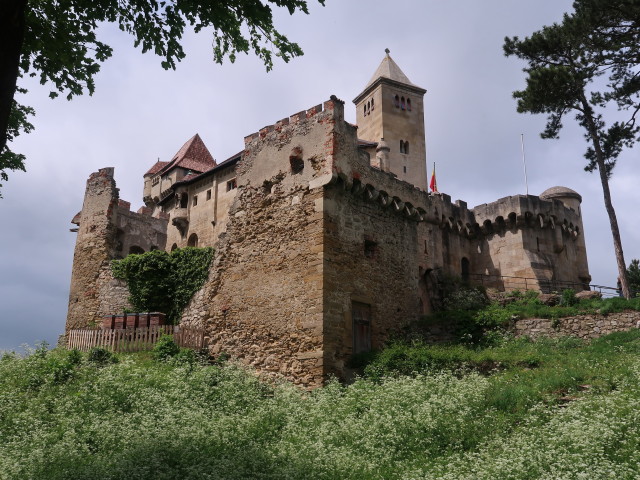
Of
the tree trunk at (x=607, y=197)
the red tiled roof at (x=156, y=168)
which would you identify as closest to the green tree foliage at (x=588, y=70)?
the tree trunk at (x=607, y=197)

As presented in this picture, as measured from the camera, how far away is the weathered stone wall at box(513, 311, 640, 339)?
18.2 meters

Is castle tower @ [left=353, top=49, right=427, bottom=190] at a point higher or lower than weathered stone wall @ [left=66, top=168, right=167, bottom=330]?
higher

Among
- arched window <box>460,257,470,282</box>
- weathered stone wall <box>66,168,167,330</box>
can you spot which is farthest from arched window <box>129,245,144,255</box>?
arched window <box>460,257,470,282</box>

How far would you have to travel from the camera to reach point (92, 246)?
89.7 feet

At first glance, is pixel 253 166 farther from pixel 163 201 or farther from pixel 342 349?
pixel 163 201

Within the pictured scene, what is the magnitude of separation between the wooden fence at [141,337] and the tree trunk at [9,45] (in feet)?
46.4

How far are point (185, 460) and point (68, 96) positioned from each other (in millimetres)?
6299

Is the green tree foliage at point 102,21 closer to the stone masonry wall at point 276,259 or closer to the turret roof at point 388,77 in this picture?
the stone masonry wall at point 276,259

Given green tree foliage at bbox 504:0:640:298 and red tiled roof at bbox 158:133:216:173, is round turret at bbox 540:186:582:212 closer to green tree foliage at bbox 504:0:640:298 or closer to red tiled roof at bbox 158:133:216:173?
green tree foliage at bbox 504:0:640:298

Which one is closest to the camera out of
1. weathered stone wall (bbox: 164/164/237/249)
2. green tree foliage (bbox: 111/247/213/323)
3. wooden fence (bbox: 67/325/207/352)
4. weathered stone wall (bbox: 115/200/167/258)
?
wooden fence (bbox: 67/325/207/352)

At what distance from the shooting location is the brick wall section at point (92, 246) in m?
26.0

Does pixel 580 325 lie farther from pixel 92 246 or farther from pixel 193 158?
pixel 193 158

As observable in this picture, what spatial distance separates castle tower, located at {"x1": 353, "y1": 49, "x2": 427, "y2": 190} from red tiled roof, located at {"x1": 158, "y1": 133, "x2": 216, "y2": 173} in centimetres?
1196

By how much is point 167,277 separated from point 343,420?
12.4m
